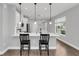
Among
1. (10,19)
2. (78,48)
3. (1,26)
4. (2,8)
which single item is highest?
(2,8)

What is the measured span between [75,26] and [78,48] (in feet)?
4.43

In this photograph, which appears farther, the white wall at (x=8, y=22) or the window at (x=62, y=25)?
the window at (x=62, y=25)

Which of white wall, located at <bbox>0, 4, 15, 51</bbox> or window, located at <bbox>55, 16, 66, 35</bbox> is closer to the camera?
white wall, located at <bbox>0, 4, 15, 51</bbox>

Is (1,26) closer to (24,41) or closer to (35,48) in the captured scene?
(24,41)

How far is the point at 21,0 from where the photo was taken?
1271 millimetres

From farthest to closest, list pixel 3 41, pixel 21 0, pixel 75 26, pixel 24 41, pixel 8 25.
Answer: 1. pixel 75 26
2. pixel 8 25
3. pixel 3 41
4. pixel 24 41
5. pixel 21 0

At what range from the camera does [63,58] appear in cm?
107

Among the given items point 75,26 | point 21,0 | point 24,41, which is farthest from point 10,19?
point 21,0

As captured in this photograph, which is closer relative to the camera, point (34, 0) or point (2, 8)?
point (34, 0)

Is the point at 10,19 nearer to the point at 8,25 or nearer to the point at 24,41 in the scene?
the point at 8,25

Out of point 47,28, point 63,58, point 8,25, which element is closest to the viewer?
point 63,58

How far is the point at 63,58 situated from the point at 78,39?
6.05 meters

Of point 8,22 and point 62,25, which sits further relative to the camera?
point 62,25

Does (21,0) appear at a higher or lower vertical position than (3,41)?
higher
